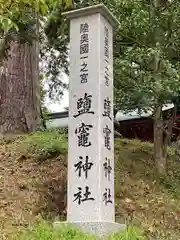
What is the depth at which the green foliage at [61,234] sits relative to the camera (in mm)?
5180

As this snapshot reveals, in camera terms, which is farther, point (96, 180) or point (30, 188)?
point (30, 188)

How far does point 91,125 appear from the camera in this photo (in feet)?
18.5

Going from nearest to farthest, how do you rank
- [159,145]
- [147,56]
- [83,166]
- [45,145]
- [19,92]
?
[83,166] < [147,56] < [159,145] < [45,145] < [19,92]

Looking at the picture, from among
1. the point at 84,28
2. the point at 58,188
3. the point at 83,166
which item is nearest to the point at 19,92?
the point at 58,188

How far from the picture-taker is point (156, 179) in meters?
8.00

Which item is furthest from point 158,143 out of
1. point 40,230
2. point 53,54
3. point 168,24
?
point 53,54

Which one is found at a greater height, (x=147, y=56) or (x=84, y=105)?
(x=147, y=56)

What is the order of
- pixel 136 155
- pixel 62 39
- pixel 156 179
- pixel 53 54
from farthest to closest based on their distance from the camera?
pixel 53 54 → pixel 62 39 → pixel 136 155 → pixel 156 179

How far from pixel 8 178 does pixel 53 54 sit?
5277 millimetres

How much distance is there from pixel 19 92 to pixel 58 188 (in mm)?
3248

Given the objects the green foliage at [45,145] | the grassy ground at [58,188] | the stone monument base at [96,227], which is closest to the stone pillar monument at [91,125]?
the stone monument base at [96,227]

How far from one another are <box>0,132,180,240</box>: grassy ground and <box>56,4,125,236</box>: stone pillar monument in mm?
376

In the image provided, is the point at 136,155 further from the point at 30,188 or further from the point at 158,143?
the point at 30,188

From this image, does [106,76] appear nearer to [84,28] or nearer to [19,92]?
[84,28]
